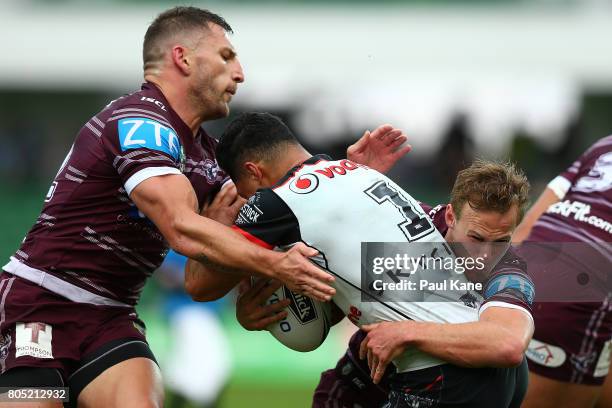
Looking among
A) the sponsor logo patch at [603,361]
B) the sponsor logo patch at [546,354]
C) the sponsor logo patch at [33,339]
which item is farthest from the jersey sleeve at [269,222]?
the sponsor logo patch at [603,361]

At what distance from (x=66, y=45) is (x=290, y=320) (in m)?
16.2

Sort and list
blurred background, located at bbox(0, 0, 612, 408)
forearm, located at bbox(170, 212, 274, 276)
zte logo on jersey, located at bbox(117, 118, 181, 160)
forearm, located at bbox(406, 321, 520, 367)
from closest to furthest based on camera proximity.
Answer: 1. forearm, located at bbox(406, 321, 520, 367)
2. forearm, located at bbox(170, 212, 274, 276)
3. zte logo on jersey, located at bbox(117, 118, 181, 160)
4. blurred background, located at bbox(0, 0, 612, 408)

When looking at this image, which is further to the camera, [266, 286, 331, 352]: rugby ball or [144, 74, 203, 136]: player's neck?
[144, 74, 203, 136]: player's neck

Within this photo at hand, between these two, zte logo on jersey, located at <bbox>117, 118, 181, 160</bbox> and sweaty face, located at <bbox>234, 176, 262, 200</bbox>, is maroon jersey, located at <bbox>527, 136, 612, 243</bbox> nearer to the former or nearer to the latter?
sweaty face, located at <bbox>234, 176, 262, 200</bbox>

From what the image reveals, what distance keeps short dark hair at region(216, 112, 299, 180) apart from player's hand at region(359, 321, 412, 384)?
1.06m

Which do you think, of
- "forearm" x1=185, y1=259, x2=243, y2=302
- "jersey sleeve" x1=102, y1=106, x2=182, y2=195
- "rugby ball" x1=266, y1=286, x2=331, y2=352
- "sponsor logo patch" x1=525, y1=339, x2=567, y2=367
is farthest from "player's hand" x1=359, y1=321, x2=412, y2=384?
"sponsor logo patch" x1=525, y1=339, x2=567, y2=367

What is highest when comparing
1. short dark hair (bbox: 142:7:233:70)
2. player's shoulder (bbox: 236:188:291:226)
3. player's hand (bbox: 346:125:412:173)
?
short dark hair (bbox: 142:7:233:70)

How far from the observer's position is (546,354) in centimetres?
661

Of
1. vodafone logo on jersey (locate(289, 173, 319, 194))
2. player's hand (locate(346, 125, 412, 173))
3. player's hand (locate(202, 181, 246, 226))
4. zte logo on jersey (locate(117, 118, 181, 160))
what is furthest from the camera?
player's hand (locate(346, 125, 412, 173))

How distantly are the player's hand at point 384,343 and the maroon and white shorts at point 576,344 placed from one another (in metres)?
1.97

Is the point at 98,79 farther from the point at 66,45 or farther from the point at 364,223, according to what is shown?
the point at 364,223

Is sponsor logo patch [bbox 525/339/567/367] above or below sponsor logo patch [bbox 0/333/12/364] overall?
below

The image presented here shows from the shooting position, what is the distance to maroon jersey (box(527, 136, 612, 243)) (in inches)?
259

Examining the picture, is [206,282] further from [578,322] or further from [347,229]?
[578,322]
